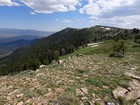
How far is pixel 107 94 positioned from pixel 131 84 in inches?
105

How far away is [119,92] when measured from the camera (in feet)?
44.8

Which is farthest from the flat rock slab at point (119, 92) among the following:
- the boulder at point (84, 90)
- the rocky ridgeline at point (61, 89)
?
the boulder at point (84, 90)

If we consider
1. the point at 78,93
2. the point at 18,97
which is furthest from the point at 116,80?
the point at 18,97

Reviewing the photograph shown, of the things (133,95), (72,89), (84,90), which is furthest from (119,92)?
(72,89)

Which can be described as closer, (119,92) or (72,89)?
(72,89)

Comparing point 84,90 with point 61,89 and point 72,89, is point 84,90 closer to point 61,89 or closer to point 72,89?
point 72,89

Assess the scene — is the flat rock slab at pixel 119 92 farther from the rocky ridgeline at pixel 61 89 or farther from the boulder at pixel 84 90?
the boulder at pixel 84 90

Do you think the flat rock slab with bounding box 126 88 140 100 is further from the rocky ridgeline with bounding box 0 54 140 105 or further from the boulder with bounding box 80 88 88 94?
the boulder with bounding box 80 88 88 94

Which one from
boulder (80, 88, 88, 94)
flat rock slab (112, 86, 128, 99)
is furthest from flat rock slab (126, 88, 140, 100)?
boulder (80, 88, 88, 94)

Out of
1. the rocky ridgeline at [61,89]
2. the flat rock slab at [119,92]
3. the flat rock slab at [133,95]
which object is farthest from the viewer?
the flat rock slab at [119,92]

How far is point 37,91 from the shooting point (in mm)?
13070

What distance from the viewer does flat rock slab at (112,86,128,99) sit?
1330cm

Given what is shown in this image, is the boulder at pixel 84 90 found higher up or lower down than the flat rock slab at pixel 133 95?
higher up

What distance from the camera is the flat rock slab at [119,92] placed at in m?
13.3
